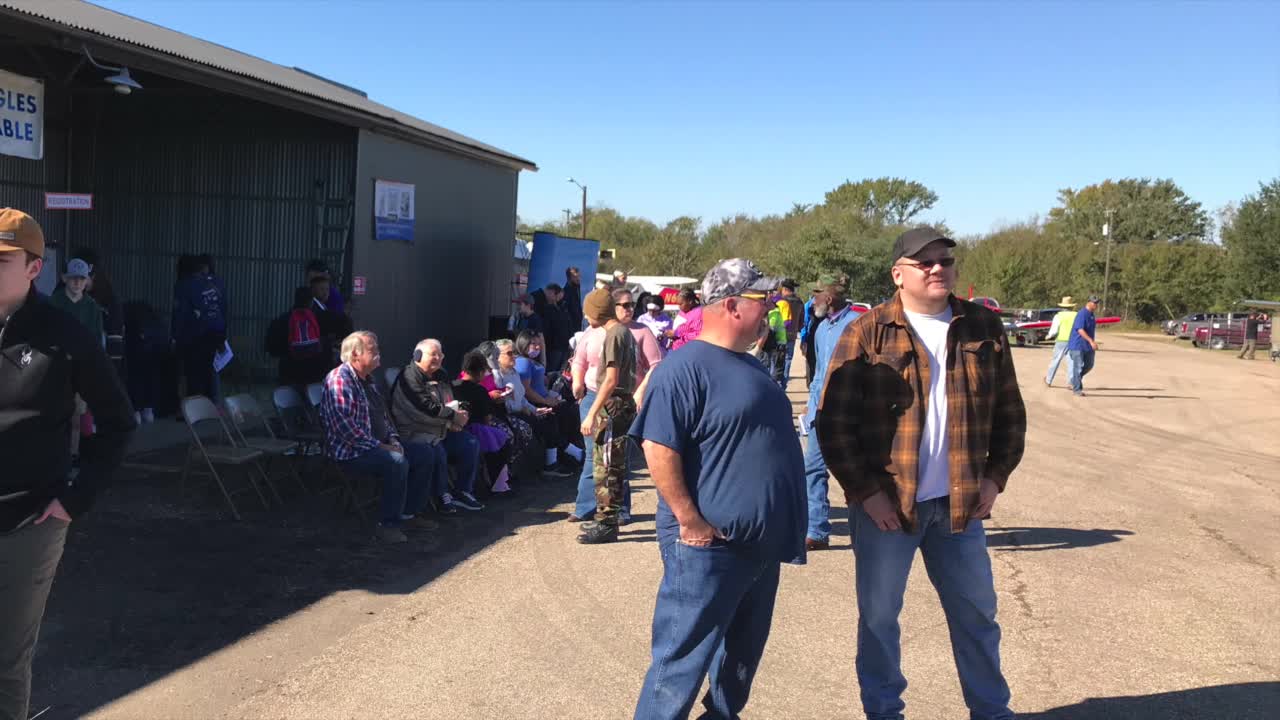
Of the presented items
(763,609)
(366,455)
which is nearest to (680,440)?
(763,609)

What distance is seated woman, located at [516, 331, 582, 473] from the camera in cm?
948

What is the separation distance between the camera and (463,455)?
780 centimetres

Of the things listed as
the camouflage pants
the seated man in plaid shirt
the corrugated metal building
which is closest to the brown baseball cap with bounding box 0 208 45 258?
the seated man in plaid shirt

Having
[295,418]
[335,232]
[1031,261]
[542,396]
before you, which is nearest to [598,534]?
[542,396]

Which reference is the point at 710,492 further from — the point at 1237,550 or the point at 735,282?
the point at 1237,550

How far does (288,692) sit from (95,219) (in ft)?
35.4

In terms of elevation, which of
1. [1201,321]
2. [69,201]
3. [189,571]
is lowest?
[189,571]

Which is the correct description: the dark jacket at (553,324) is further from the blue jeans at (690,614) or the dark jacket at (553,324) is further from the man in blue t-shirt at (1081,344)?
the blue jeans at (690,614)

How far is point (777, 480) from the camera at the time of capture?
3.32 m

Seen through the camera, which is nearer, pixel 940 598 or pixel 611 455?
pixel 940 598

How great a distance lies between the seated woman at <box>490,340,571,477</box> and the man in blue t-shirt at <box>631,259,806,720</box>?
5485 mm

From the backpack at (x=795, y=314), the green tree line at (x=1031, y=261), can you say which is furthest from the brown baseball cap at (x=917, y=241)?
the green tree line at (x=1031, y=261)

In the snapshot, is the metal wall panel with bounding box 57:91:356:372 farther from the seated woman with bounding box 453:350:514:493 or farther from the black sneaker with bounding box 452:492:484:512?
Answer: the black sneaker with bounding box 452:492:484:512

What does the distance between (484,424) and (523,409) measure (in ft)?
2.71
